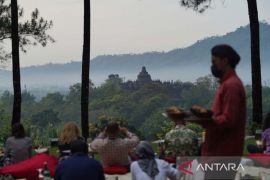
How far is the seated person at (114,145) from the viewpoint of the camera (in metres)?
10.3

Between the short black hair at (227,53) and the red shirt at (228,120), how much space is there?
82mm

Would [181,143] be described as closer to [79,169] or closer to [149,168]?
→ [149,168]

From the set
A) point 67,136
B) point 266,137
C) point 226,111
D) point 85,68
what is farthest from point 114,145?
point 85,68

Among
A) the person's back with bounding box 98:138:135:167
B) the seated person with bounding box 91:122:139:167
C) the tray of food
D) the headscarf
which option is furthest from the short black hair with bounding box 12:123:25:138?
the tray of food

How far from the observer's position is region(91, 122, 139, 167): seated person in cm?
1027

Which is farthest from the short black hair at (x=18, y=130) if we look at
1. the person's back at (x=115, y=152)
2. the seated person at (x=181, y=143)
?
the seated person at (x=181, y=143)

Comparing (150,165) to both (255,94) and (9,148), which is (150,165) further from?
(255,94)

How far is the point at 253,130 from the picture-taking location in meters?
17.8

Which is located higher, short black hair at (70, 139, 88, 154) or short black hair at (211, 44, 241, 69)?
short black hair at (211, 44, 241, 69)

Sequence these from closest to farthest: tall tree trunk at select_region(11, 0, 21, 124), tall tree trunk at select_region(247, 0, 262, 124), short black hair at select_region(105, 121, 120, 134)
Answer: short black hair at select_region(105, 121, 120, 134) < tall tree trunk at select_region(11, 0, 21, 124) < tall tree trunk at select_region(247, 0, 262, 124)

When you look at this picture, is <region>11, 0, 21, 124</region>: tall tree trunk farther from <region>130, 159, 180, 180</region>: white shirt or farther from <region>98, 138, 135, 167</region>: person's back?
<region>130, 159, 180, 180</region>: white shirt

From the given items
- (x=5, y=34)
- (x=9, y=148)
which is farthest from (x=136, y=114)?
(x=9, y=148)

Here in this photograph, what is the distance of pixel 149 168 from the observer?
7.09m

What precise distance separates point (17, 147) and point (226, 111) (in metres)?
6.59
